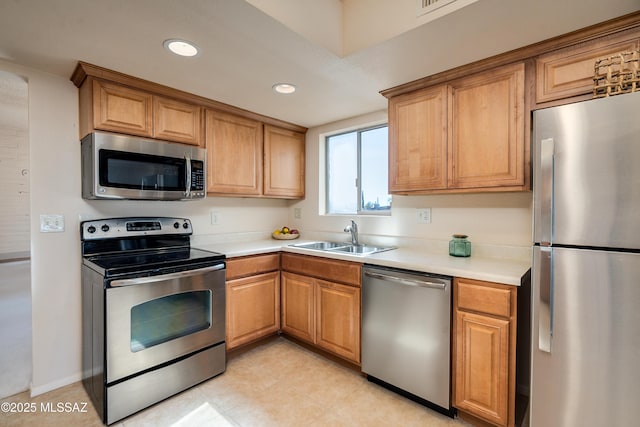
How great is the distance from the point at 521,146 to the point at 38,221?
3115 millimetres

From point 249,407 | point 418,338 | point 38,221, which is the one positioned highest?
point 38,221

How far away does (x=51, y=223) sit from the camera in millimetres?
2041

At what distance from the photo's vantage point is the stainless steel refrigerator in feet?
3.76

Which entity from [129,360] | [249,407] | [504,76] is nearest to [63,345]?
[129,360]

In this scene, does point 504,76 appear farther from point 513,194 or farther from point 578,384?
point 578,384

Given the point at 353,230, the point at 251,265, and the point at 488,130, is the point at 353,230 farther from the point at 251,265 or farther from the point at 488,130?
the point at 488,130

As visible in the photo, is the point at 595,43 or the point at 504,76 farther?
the point at 504,76

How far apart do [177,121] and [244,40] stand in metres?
1.06

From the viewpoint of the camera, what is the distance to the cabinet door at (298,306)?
2.51 metres

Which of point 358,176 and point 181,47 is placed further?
point 358,176

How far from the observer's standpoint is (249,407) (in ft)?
6.17

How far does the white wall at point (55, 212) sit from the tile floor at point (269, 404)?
0.79 feet

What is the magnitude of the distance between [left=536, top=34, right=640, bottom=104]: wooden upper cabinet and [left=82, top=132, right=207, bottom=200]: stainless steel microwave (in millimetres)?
2391

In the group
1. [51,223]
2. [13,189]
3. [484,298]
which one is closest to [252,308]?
[51,223]
